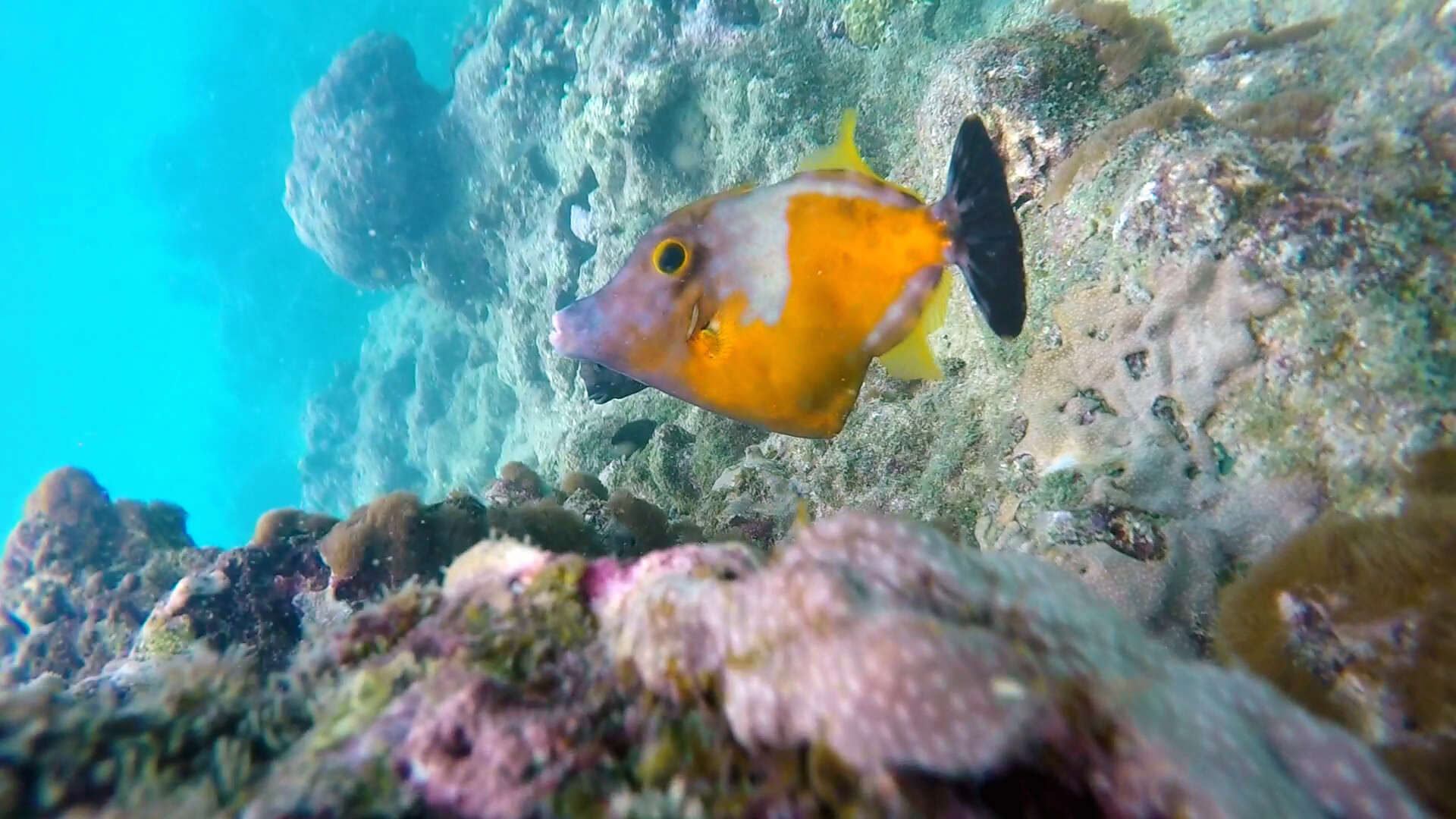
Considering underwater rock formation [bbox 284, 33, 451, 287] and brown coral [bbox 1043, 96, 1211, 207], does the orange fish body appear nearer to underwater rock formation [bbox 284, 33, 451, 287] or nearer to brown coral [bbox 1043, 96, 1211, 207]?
brown coral [bbox 1043, 96, 1211, 207]

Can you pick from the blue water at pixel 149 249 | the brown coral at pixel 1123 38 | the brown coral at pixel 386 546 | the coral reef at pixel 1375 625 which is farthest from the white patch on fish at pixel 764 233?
the blue water at pixel 149 249

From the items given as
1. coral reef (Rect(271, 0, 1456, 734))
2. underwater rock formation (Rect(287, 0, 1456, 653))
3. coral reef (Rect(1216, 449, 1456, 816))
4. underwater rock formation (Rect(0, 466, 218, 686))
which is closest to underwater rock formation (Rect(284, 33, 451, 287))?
underwater rock formation (Rect(0, 466, 218, 686))

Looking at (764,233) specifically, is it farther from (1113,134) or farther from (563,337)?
(1113,134)

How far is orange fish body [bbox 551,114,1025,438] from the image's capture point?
7.25ft

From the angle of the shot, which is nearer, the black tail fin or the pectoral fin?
the black tail fin

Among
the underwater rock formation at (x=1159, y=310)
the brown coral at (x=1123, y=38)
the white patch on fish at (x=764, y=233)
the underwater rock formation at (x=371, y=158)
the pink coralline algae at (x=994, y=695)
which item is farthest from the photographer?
the underwater rock formation at (x=371, y=158)

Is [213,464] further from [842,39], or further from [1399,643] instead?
[1399,643]

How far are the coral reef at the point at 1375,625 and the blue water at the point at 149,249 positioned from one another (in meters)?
41.6

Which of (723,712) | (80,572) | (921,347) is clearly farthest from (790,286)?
(80,572)

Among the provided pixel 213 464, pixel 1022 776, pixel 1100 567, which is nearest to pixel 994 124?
pixel 1100 567

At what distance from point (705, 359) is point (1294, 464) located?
2218mm

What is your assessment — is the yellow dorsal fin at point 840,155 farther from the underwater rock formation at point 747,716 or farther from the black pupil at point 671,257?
the underwater rock formation at point 747,716

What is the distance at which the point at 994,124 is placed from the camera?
4.28m

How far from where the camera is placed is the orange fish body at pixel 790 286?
7.25ft
